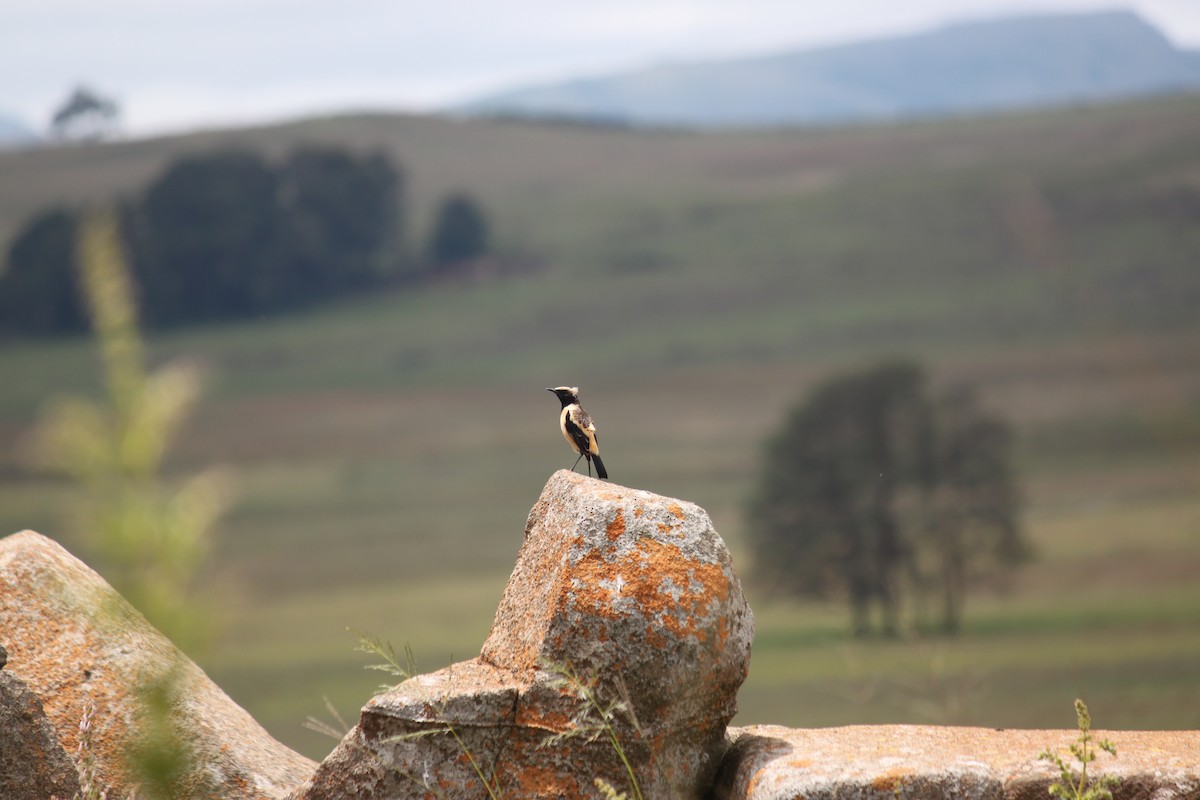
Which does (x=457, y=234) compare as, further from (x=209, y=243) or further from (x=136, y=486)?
(x=136, y=486)

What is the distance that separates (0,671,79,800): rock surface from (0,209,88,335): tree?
4881 inches

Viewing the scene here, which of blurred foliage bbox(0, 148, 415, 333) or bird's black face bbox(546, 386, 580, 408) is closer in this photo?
bird's black face bbox(546, 386, 580, 408)

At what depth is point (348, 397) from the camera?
110938 millimetres

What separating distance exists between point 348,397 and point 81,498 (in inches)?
4306

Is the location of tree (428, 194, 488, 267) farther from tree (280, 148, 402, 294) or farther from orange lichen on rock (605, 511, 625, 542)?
orange lichen on rock (605, 511, 625, 542)

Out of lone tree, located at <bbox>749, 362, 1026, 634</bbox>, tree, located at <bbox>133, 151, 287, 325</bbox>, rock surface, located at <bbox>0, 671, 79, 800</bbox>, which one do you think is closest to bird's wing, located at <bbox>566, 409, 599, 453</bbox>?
rock surface, located at <bbox>0, 671, 79, 800</bbox>

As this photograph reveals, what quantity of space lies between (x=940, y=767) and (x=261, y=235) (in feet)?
455

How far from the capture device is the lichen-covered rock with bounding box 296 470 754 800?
20.4 feet

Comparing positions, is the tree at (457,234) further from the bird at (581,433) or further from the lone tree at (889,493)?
the bird at (581,433)

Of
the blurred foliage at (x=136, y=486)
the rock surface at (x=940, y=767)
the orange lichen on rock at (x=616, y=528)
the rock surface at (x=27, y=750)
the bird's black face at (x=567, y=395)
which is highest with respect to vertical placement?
the blurred foliage at (x=136, y=486)

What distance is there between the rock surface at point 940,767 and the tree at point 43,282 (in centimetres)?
12526

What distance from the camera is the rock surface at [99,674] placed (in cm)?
705

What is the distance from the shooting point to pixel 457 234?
144 metres

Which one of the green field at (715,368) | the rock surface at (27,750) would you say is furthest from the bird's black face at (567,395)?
the green field at (715,368)
